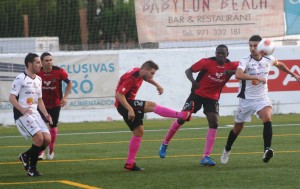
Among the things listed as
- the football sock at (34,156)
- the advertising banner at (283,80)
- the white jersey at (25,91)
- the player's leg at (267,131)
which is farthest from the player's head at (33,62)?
the advertising banner at (283,80)

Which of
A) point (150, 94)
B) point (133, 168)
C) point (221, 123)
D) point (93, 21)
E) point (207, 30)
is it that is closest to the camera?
point (133, 168)

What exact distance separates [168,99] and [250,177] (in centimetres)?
1441

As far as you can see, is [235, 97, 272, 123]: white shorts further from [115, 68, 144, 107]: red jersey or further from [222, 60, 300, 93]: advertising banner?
[222, 60, 300, 93]: advertising banner

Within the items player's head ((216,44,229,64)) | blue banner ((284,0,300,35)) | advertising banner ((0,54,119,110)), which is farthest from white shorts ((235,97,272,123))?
blue banner ((284,0,300,35))

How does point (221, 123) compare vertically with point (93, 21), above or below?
below

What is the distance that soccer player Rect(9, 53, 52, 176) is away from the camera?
13.6 meters

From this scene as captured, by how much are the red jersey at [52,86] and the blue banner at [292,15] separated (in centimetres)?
1434

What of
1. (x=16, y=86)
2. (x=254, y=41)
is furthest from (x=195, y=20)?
(x=16, y=86)

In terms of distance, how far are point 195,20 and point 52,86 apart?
13158mm

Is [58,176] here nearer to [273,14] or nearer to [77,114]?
[77,114]

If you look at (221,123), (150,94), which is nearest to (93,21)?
(150,94)

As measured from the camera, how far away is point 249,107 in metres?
14.9

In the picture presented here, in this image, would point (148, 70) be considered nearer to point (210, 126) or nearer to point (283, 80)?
point (210, 126)

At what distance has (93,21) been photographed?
36125 mm
